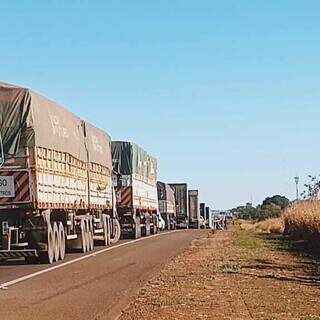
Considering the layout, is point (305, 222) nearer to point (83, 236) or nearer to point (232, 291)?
point (83, 236)

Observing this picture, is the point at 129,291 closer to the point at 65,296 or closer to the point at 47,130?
the point at 65,296

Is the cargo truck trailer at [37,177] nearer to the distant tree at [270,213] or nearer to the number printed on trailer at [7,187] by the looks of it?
the number printed on trailer at [7,187]

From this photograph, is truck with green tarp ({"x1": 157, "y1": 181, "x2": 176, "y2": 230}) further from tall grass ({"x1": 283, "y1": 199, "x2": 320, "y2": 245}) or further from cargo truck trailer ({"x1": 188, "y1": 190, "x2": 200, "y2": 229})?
tall grass ({"x1": 283, "y1": 199, "x2": 320, "y2": 245})

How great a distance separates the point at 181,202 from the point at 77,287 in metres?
61.2

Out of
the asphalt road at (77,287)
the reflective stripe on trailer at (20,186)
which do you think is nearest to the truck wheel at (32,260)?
the asphalt road at (77,287)

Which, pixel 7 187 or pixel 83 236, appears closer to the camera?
pixel 7 187

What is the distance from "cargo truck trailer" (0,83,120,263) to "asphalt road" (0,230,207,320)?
815 millimetres

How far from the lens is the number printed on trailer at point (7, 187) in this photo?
21.9 meters

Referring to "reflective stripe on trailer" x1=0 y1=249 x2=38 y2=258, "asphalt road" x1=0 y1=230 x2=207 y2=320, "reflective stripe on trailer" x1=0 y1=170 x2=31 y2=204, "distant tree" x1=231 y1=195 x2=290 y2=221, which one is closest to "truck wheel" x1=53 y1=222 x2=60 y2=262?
"asphalt road" x1=0 y1=230 x2=207 y2=320

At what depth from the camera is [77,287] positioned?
1714cm

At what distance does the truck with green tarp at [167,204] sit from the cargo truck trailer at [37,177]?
117 ft

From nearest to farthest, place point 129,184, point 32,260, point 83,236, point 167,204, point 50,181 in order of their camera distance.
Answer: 1. point 50,181
2. point 32,260
3. point 83,236
4. point 129,184
5. point 167,204

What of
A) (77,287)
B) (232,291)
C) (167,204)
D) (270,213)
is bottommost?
(232,291)

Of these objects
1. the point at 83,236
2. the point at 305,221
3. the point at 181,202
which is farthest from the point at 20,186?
the point at 181,202
